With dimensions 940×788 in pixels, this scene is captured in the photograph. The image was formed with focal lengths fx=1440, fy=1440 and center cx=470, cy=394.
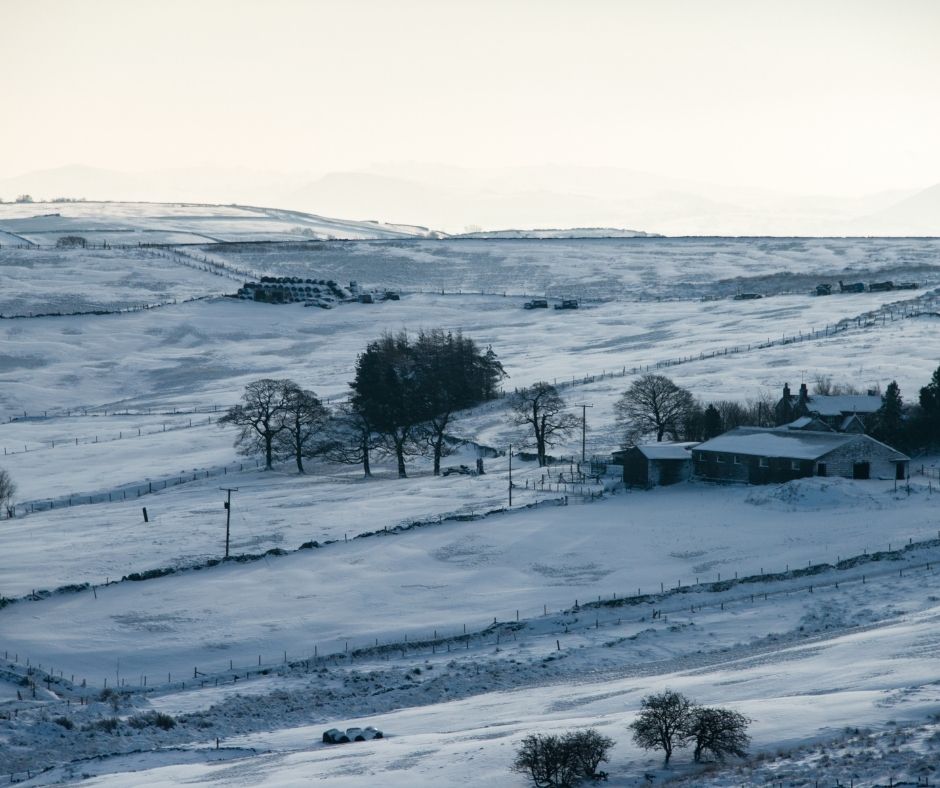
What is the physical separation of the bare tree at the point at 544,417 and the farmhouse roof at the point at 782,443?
1108 cm

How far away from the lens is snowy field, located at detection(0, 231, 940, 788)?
36.2 m

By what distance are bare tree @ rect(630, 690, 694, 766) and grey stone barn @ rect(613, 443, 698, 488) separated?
38256 mm

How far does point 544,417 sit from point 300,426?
47.5 feet

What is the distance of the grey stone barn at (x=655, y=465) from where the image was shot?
2835 inches

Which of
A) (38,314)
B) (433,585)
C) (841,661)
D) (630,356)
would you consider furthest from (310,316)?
(841,661)

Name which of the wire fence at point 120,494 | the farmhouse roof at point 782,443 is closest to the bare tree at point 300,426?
the wire fence at point 120,494

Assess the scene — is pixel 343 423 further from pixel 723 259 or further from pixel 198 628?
pixel 723 259

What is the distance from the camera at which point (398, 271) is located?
619 feet

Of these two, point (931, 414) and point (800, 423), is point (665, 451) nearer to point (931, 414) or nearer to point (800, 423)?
point (800, 423)

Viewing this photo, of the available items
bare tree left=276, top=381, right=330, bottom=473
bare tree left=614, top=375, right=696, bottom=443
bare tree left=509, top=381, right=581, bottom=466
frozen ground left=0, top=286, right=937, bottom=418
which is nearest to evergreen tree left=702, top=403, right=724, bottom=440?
bare tree left=614, top=375, right=696, bottom=443

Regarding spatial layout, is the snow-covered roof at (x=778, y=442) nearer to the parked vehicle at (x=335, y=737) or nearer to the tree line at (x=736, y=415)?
the tree line at (x=736, y=415)

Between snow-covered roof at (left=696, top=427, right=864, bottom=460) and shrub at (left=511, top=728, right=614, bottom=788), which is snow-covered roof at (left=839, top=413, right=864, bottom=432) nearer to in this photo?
snow-covered roof at (left=696, top=427, right=864, bottom=460)

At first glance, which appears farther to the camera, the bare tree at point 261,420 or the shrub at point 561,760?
the bare tree at point 261,420

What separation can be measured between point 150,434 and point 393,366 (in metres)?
17.0
